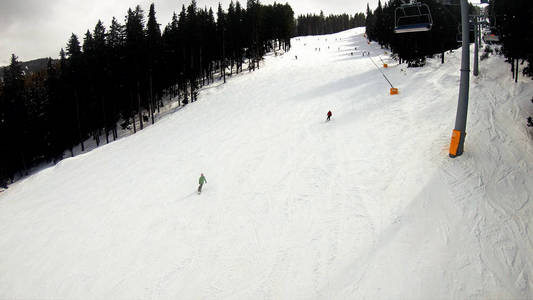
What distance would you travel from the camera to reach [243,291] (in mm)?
8797

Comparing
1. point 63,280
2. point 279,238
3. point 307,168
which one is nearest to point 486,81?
point 307,168

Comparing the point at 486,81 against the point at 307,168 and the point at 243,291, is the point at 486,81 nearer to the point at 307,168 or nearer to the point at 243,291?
the point at 307,168

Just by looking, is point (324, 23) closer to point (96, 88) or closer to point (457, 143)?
point (96, 88)

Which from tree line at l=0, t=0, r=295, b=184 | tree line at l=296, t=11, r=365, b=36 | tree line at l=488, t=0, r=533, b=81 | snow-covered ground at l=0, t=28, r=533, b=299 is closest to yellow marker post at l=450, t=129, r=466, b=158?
snow-covered ground at l=0, t=28, r=533, b=299

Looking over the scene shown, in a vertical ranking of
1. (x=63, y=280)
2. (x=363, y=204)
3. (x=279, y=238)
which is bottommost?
(x=63, y=280)

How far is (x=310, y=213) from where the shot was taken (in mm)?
11820

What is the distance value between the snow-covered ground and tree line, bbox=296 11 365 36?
437 feet

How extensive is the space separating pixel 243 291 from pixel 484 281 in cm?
663

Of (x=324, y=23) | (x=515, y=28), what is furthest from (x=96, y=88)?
(x=324, y=23)

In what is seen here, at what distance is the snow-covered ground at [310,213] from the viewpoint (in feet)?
27.8

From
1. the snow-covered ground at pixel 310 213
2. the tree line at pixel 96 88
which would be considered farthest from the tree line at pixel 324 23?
the snow-covered ground at pixel 310 213

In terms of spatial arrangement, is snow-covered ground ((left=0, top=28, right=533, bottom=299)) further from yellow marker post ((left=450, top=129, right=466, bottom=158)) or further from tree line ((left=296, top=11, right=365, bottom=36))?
tree line ((left=296, top=11, right=365, bottom=36))

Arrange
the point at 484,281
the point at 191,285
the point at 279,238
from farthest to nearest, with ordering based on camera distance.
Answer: the point at 279,238 → the point at 191,285 → the point at 484,281

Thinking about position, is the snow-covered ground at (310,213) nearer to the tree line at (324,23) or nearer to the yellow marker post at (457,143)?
the yellow marker post at (457,143)
